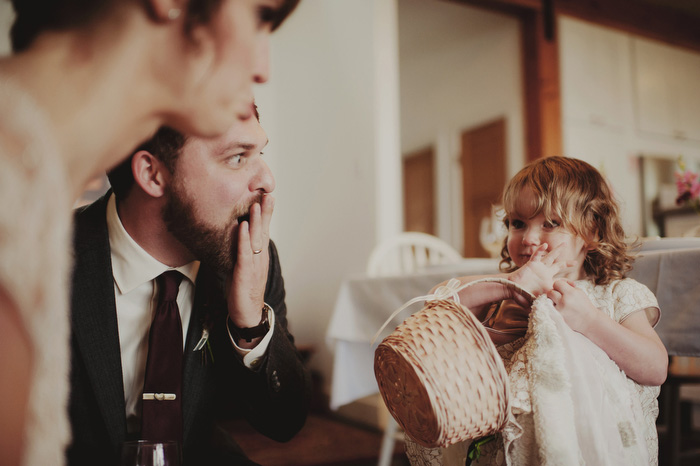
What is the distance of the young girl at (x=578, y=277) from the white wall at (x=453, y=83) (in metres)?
3.33

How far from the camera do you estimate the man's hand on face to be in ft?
2.59

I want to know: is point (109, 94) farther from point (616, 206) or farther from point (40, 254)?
point (616, 206)

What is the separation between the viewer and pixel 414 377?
0.61m

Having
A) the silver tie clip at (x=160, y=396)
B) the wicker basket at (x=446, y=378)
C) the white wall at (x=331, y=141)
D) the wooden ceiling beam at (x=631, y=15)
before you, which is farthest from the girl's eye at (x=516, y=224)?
the wooden ceiling beam at (x=631, y=15)

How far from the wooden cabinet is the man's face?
433cm

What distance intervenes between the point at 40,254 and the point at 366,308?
139 cm

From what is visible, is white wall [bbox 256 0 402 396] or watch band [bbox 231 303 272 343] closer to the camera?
watch band [bbox 231 303 272 343]

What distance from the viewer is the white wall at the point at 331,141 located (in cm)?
322

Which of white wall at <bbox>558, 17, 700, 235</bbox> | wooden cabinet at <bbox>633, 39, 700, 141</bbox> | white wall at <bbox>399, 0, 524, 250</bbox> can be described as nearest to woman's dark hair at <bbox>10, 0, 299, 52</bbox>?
white wall at <bbox>558, 17, 700, 235</bbox>

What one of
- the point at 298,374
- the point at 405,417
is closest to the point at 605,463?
the point at 405,417

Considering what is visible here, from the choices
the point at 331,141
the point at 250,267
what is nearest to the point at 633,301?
the point at 250,267

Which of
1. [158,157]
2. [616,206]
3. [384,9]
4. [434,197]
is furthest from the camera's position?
A: [434,197]

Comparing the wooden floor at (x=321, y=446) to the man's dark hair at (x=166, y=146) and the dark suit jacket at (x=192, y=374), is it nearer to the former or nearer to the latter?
the dark suit jacket at (x=192, y=374)

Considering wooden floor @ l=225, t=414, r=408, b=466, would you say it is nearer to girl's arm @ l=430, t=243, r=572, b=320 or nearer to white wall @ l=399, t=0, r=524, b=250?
girl's arm @ l=430, t=243, r=572, b=320
